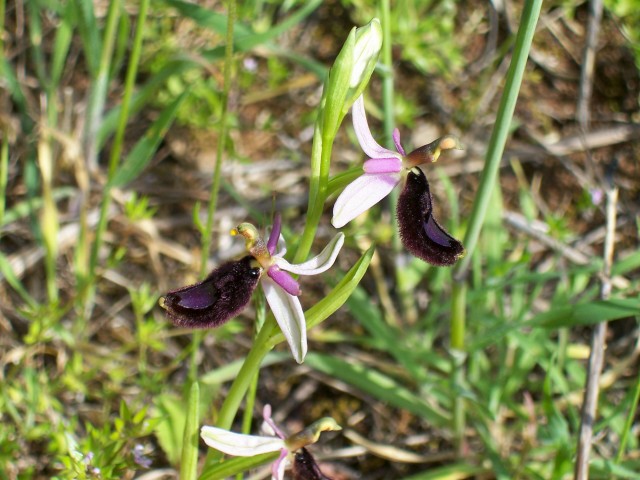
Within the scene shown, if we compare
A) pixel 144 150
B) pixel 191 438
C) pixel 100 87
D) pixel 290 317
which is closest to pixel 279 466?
pixel 191 438

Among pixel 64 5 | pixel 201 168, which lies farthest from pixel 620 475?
pixel 64 5

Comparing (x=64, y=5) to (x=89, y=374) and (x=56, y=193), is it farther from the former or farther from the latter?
(x=89, y=374)

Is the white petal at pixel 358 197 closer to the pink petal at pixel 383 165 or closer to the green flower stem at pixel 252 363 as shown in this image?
the pink petal at pixel 383 165

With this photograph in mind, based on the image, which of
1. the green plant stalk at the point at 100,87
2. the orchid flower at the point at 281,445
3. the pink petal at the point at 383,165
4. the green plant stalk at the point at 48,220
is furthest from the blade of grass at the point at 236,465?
the green plant stalk at the point at 100,87

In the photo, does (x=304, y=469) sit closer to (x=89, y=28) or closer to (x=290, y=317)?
(x=290, y=317)

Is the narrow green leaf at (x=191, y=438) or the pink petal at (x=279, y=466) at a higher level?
the narrow green leaf at (x=191, y=438)

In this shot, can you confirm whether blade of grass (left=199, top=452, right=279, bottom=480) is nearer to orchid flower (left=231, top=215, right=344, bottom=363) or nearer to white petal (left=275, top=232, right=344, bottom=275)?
orchid flower (left=231, top=215, right=344, bottom=363)
